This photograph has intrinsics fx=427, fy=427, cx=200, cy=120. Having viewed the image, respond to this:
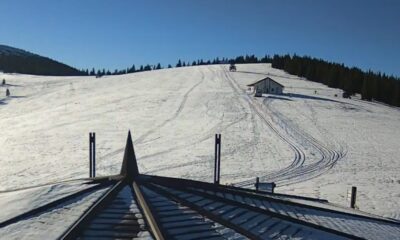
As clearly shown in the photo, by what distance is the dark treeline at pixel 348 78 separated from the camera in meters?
71.6

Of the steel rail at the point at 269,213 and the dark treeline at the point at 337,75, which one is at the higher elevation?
the dark treeline at the point at 337,75

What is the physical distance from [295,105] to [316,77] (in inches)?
1415

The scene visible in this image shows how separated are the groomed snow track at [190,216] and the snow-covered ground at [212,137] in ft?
43.0

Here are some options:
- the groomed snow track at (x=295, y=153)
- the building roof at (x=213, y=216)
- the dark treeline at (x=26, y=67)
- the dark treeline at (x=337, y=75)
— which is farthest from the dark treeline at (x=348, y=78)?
the dark treeline at (x=26, y=67)

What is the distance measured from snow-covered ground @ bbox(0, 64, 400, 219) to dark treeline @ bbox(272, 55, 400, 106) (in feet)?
22.4

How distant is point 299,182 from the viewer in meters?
25.5

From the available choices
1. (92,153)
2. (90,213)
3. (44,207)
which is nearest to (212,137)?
(92,153)

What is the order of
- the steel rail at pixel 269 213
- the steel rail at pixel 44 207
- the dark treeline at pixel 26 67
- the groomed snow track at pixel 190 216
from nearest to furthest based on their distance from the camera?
the groomed snow track at pixel 190 216
the steel rail at pixel 44 207
the steel rail at pixel 269 213
the dark treeline at pixel 26 67

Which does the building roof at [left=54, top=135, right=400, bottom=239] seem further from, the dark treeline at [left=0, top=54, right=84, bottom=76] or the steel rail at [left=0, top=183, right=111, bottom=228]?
the dark treeline at [left=0, top=54, right=84, bottom=76]

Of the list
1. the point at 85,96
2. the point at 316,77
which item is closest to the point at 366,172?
the point at 85,96

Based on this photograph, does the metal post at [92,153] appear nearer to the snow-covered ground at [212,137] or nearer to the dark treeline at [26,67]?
the snow-covered ground at [212,137]

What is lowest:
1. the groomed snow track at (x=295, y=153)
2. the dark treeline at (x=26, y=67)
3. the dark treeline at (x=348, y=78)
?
the groomed snow track at (x=295, y=153)

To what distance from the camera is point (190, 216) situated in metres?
7.59

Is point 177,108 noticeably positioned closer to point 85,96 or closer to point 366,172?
point 85,96
